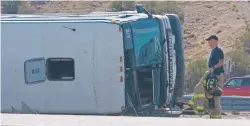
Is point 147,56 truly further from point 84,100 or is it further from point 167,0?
point 167,0

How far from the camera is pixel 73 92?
14.5 meters

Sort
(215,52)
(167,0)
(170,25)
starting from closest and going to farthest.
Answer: (215,52) < (170,25) < (167,0)

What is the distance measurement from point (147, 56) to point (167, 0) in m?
42.7

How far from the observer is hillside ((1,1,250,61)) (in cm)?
4742

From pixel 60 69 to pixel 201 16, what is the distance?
1604 inches

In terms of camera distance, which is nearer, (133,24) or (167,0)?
(133,24)

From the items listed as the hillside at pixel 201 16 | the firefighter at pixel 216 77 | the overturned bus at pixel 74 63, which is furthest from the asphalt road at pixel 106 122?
the hillside at pixel 201 16

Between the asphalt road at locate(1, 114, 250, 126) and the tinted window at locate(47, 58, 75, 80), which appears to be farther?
the tinted window at locate(47, 58, 75, 80)

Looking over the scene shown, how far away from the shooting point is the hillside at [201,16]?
4742cm

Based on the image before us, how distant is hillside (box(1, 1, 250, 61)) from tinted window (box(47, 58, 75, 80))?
2944 centimetres

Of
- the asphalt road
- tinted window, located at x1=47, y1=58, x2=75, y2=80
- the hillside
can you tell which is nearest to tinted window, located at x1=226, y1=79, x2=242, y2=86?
tinted window, located at x1=47, y1=58, x2=75, y2=80

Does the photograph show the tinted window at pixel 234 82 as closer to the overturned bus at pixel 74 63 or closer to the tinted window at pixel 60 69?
the overturned bus at pixel 74 63

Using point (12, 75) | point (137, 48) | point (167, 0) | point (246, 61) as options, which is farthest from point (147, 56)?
point (167, 0)

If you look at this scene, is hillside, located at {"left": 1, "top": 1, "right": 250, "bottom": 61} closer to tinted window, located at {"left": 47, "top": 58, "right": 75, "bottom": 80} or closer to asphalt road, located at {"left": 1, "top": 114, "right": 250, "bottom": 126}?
tinted window, located at {"left": 47, "top": 58, "right": 75, "bottom": 80}
